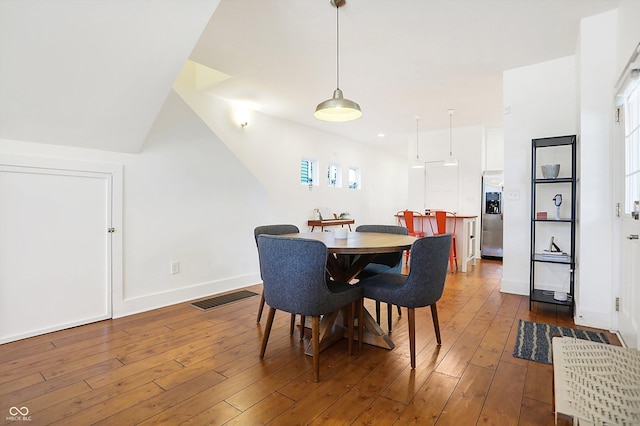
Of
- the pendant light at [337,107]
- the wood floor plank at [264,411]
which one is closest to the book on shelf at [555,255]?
the pendant light at [337,107]

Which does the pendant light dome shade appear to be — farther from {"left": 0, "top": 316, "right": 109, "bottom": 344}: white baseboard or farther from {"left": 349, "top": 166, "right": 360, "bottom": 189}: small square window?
{"left": 349, "top": 166, "right": 360, "bottom": 189}: small square window

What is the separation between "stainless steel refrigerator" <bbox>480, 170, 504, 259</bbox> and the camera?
6207mm

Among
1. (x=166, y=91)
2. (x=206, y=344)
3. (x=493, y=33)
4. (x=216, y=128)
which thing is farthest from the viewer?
(x=216, y=128)

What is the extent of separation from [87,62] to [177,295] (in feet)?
7.74

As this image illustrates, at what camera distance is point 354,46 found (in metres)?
3.00

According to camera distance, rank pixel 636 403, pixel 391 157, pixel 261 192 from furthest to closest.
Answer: pixel 391 157 < pixel 261 192 < pixel 636 403

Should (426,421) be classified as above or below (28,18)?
below

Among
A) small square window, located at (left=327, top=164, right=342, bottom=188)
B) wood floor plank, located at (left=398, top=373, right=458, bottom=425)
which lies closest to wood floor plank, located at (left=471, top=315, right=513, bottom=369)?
wood floor plank, located at (left=398, top=373, right=458, bottom=425)

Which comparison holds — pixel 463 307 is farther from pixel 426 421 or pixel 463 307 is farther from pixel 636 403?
pixel 636 403

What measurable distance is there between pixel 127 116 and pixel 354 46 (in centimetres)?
209

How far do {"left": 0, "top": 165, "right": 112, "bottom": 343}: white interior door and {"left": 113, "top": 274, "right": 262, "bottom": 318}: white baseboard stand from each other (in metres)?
0.15

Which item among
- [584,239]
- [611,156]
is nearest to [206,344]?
[584,239]

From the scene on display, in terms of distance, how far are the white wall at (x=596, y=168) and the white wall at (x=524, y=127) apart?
0.72 metres

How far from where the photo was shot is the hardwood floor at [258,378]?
1.58 metres
